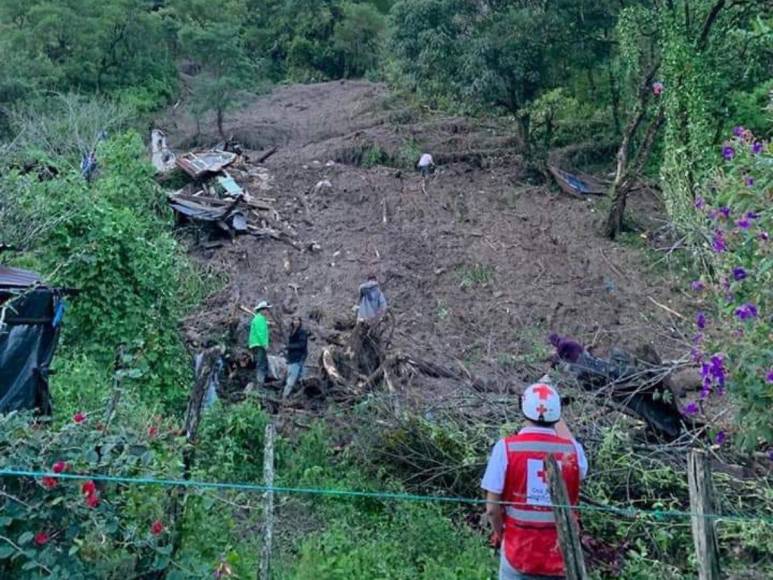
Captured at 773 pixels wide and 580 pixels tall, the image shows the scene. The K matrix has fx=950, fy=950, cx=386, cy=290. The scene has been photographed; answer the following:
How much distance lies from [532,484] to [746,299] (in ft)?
6.28

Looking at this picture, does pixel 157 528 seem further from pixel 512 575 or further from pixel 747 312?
pixel 747 312

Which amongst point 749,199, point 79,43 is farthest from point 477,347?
point 79,43

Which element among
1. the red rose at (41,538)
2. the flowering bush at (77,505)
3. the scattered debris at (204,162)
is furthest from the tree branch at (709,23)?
the red rose at (41,538)

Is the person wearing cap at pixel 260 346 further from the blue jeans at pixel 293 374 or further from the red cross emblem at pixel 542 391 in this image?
the red cross emblem at pixel 542 391

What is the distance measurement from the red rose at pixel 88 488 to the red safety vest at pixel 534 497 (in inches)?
83.1

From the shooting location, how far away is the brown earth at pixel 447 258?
16.1 metres

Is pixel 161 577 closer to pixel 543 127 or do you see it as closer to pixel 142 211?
pixel 142 211

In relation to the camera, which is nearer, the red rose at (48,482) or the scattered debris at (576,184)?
the red rose at (48,482)

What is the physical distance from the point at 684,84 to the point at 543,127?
7.99 m

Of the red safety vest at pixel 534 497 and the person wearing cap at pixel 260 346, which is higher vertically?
the red safety vest at pixel 534 497

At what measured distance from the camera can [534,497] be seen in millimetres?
4809

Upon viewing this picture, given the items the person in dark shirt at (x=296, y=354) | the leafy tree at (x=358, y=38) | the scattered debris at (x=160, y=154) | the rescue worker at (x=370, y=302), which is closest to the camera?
the person in dark shirt at (x=296, y=354)

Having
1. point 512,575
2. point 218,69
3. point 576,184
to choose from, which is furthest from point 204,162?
point 512,575

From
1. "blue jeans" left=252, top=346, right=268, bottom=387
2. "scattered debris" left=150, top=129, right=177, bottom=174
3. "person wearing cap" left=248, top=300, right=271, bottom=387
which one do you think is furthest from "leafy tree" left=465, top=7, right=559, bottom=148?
"blue jeans" left=252, top=346, right=268, bottom=387
